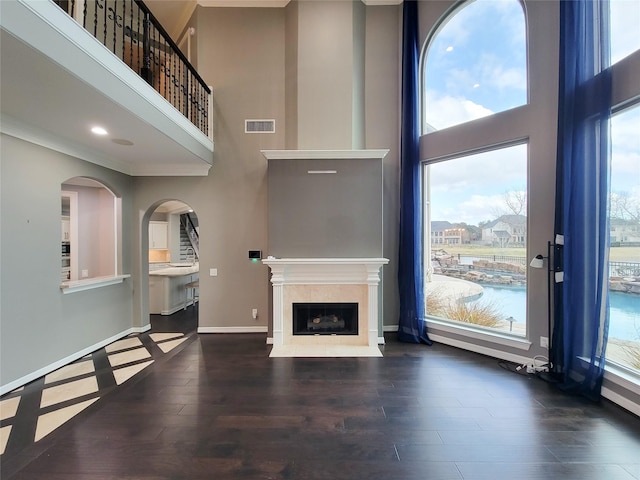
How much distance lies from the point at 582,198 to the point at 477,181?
1275 millimetres

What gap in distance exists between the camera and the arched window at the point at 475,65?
345 centimetres

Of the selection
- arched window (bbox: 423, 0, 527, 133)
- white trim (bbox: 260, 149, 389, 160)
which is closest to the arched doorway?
white trim (bbox: 260, 149, 389, 160)

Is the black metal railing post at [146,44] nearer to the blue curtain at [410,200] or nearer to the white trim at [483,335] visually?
the blue curtain at [410,200]

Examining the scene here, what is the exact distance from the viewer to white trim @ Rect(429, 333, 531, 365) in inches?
132

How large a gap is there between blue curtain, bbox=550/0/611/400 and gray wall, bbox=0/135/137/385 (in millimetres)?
5781

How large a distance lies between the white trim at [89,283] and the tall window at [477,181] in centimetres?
497

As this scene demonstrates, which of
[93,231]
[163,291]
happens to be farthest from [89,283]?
[163,291]

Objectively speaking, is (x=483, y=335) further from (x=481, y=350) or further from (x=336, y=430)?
(x=336, y=430)

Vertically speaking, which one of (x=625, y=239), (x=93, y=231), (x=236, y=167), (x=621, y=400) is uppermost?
(x=236, y=167)

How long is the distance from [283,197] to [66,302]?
3.14 meters

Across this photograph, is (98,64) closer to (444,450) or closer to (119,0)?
(444,450)

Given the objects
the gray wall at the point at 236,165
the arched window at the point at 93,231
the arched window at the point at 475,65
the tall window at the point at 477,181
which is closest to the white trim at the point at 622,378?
the tall window at the point at 477,181

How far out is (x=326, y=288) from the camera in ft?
13.5

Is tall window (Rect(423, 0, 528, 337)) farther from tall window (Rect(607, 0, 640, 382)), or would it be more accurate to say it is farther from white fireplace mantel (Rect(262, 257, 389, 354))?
white fireplace mantel (Rect(262, 257, 389, 354))
